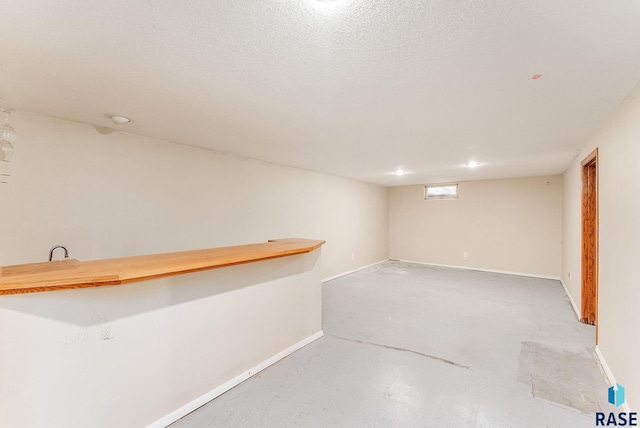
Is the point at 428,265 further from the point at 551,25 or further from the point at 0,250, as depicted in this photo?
the point at 0,250

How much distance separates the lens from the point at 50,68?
5.07ft

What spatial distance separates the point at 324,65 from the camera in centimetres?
152

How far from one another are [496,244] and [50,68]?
7.19 m

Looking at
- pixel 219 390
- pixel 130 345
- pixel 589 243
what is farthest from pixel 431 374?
pixel 589 243

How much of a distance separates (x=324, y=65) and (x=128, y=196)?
232 cm

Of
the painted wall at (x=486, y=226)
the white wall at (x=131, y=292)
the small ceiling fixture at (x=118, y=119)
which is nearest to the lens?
the white wall at (x=131, y=292)

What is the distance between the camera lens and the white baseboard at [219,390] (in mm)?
1726

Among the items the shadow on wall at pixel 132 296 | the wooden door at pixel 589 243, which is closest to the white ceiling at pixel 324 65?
the wooden door at pixel 589 243

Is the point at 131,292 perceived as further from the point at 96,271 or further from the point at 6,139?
the point at 6,139

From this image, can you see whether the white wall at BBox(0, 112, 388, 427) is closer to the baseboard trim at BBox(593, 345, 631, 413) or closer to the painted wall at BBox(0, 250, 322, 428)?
the painted wall at BBox(0, 250, 322, 428)

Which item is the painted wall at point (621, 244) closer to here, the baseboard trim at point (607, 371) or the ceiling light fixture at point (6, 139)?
the baseboard trim at point (607, 371)

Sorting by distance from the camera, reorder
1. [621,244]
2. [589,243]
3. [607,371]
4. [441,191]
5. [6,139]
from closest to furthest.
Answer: [621,244]
[6,139]
[607,371]
[589,243]
[441,191]

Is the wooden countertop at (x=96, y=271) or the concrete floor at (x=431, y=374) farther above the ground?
the wooden countertop at (x=96, y=271)

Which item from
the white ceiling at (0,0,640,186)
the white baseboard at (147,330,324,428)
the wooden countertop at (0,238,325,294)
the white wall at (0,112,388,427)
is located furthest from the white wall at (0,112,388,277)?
the white baseboard at (147,330,324,428)
